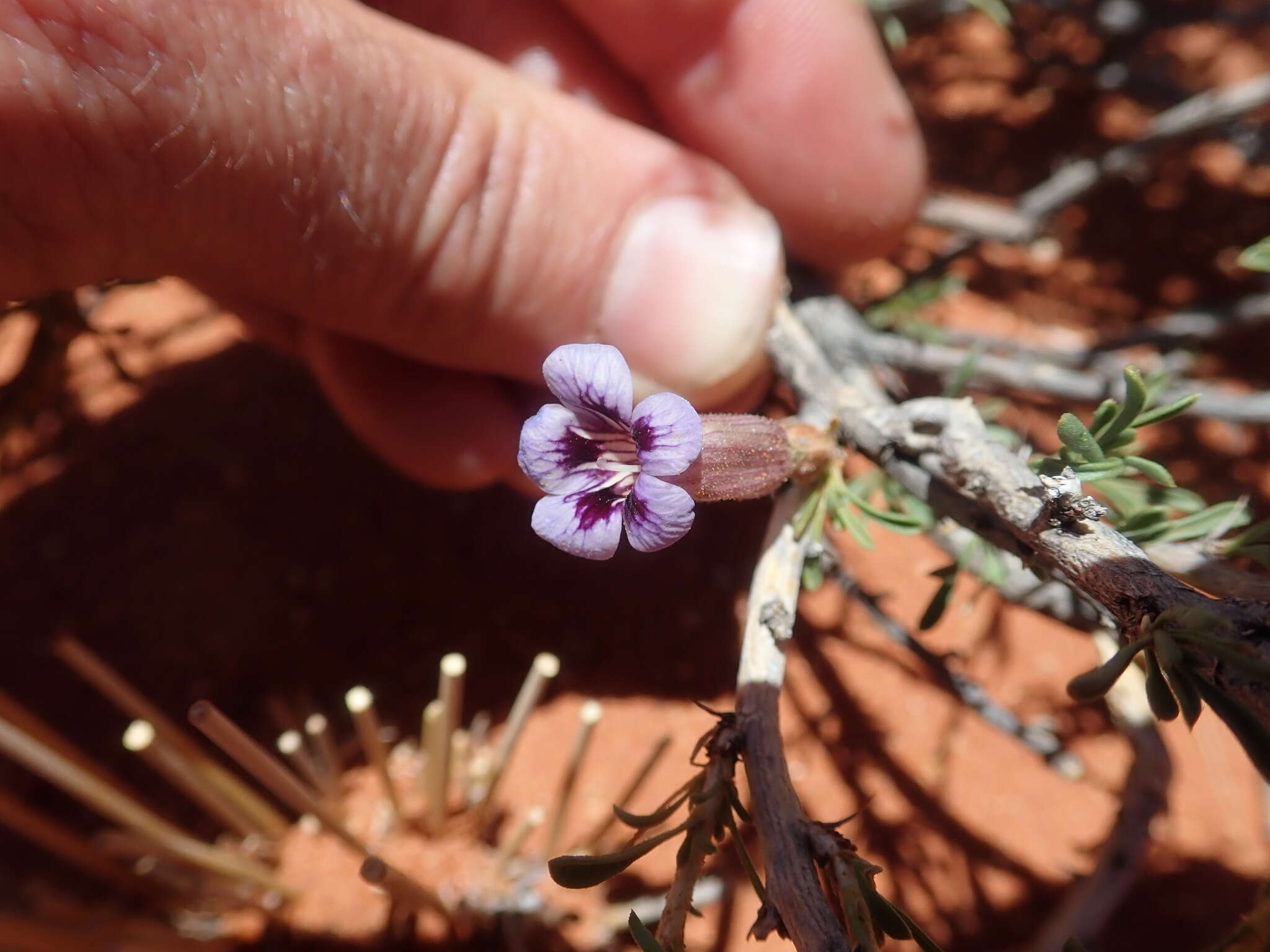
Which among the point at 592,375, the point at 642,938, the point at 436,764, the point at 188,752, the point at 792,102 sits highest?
the point at 792,102

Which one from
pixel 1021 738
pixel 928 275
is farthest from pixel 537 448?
pixel 928 275

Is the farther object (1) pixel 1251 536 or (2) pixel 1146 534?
(2) pixel 1146 534

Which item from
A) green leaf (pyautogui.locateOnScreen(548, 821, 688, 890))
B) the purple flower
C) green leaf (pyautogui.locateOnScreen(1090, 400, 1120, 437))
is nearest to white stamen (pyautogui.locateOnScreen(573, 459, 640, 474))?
the purple flower

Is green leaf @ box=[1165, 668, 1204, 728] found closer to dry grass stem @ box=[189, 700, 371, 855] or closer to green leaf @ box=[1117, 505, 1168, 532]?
green leaf @ box=[1117, 505, 1168, 532]

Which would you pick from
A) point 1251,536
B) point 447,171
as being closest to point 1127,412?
point 1251,536

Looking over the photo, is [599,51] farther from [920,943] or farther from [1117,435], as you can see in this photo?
[920,943]

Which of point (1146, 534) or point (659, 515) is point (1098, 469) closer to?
point (1146, 534)
